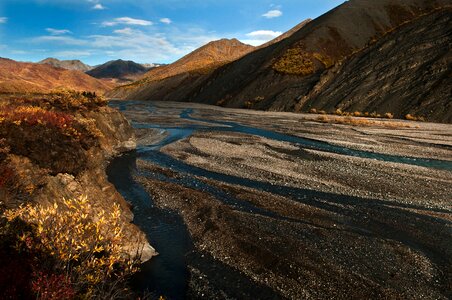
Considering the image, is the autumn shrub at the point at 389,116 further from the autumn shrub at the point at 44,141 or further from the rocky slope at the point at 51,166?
the autumn shrub at the point at 44,141

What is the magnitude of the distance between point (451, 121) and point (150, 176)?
140 feet

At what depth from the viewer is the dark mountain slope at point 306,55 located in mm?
81375

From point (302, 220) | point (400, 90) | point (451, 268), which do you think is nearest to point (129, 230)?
point (302, 220)

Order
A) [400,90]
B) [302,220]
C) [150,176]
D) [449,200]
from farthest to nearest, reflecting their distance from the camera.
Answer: [400,90]
[150,176]
[449,200]
[302,220]

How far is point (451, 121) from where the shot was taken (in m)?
45.2

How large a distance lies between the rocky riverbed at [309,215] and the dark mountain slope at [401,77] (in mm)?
22346

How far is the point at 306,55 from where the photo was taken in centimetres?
9156

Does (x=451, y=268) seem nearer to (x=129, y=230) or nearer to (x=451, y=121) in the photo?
(x=129, y=230)

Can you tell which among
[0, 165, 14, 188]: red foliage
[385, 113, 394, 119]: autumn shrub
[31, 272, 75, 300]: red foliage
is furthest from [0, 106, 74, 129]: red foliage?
[385, 113, 394, 119]: autumn shrub

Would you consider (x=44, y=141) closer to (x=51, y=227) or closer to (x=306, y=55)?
(x=51, y=227)

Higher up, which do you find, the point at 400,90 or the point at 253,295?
the point at 400,90

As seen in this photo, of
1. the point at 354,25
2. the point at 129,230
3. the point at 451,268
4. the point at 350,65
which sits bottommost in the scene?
the point at 451,268

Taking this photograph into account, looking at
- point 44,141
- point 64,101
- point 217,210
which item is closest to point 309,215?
point 217,210

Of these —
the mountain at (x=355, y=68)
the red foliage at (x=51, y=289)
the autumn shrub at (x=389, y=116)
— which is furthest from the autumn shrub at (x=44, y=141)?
the autumn shrub at (x=389, y=116)
